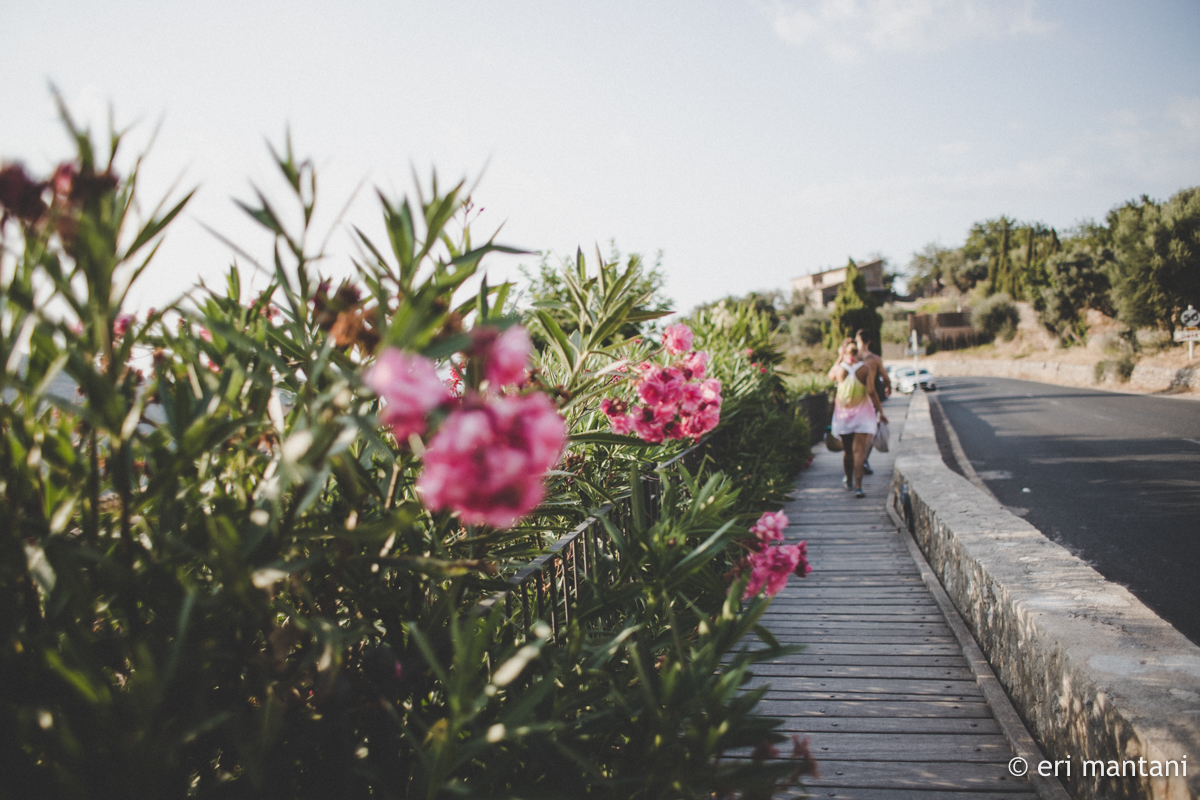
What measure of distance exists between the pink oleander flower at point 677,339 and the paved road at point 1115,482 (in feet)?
11.9

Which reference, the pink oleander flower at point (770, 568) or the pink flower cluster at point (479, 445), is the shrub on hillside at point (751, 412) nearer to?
the pink oleander flower at point (770, 568)

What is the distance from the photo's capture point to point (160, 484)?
1.06 metres

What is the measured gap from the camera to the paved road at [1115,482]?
450 centimetres

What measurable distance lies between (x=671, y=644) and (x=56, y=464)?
4.59 feet

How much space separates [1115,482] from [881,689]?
665cm

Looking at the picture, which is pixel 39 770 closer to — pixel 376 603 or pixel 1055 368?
pixel 376 603

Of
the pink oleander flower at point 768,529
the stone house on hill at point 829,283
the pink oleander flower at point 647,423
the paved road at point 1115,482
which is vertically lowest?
the paved road at point 1115,482

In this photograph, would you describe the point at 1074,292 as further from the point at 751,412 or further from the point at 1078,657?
the point at 1078,657

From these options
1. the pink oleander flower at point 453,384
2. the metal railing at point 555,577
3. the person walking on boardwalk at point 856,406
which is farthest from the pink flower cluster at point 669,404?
the person walking on boardwalk at point 856,406

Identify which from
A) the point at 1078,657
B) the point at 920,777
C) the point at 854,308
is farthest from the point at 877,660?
the point at 854,308

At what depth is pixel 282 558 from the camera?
43.6 inches

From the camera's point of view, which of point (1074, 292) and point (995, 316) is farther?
point (995, 316)

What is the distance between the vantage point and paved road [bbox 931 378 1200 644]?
450 centimetres

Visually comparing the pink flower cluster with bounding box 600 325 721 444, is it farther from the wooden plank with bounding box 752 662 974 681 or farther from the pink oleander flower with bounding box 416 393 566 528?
the wooden plank with bounding box 752 662 974 681
